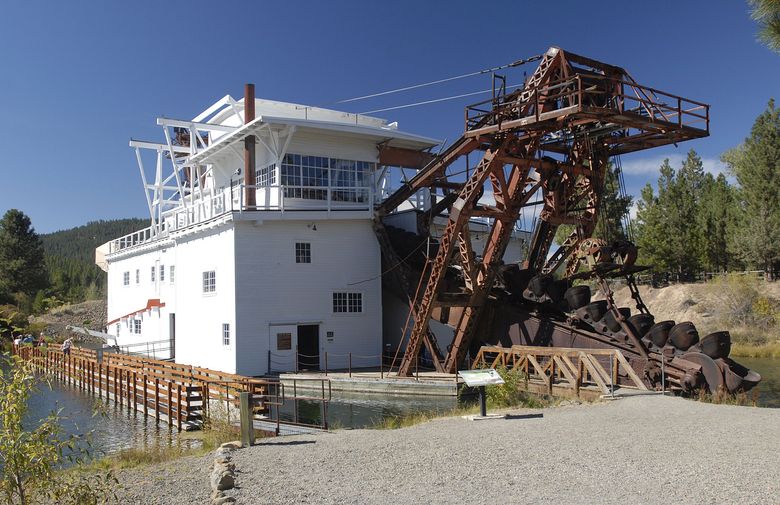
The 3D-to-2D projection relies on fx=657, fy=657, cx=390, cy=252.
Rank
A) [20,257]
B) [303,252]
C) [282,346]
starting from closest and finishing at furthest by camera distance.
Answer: [282,346]
[303,252]
[20,257]

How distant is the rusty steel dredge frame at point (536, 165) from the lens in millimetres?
17406

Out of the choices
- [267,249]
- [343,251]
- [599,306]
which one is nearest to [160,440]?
[267,249]

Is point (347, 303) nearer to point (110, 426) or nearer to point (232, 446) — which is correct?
point (110, 426)

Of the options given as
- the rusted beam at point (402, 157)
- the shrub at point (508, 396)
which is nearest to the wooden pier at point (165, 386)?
the shrub at point (508, 396)

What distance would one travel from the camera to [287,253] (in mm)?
23375

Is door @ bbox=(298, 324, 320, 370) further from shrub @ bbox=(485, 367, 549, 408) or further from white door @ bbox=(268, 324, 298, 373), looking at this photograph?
shrub @ bbox=(485, 367, 549, 408)

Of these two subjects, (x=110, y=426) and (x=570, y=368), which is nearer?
(x=570, y=368)

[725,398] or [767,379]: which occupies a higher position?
[725,398]

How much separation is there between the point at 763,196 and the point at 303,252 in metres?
33.6

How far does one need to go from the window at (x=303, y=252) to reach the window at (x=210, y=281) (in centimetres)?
327

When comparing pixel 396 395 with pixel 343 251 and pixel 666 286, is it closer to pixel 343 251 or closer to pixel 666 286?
pixel 343 251

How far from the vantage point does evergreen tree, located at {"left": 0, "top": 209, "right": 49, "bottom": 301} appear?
60278 millimetres

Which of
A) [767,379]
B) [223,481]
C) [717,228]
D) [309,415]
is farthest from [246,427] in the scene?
[717,228]

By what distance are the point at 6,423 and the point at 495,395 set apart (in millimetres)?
10409
